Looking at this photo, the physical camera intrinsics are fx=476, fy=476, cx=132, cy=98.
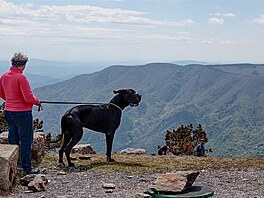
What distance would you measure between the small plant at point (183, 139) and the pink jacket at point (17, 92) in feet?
65.0

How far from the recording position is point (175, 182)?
338 inches

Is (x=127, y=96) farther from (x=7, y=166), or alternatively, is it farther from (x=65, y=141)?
(x=7, y=166)

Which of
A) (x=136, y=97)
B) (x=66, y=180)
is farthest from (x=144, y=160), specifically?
(x=66, y=180)

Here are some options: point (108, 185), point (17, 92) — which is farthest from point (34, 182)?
point (17, 92)

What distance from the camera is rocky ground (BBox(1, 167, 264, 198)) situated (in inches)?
388

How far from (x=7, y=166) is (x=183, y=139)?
2250cm

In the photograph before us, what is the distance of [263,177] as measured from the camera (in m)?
12.0

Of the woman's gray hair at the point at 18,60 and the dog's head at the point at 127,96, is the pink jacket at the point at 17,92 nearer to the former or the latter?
the woman's gray hair at the point at 18,60

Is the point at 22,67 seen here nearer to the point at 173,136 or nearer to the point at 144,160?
the point at 144,160

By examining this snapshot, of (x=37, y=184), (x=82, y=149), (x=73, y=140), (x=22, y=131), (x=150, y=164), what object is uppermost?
(x=22, y=131)

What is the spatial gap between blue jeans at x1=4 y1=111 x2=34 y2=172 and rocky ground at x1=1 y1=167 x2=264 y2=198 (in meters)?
0.79

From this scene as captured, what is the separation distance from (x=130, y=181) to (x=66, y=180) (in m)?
1.52

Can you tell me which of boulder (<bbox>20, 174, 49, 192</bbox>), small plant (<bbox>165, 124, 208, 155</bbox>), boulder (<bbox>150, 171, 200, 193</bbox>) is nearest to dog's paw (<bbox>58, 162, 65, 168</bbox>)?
boulder (<bbox>20, 174, 49, 192</bbox>)

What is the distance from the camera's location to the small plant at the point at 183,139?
99.0ft
